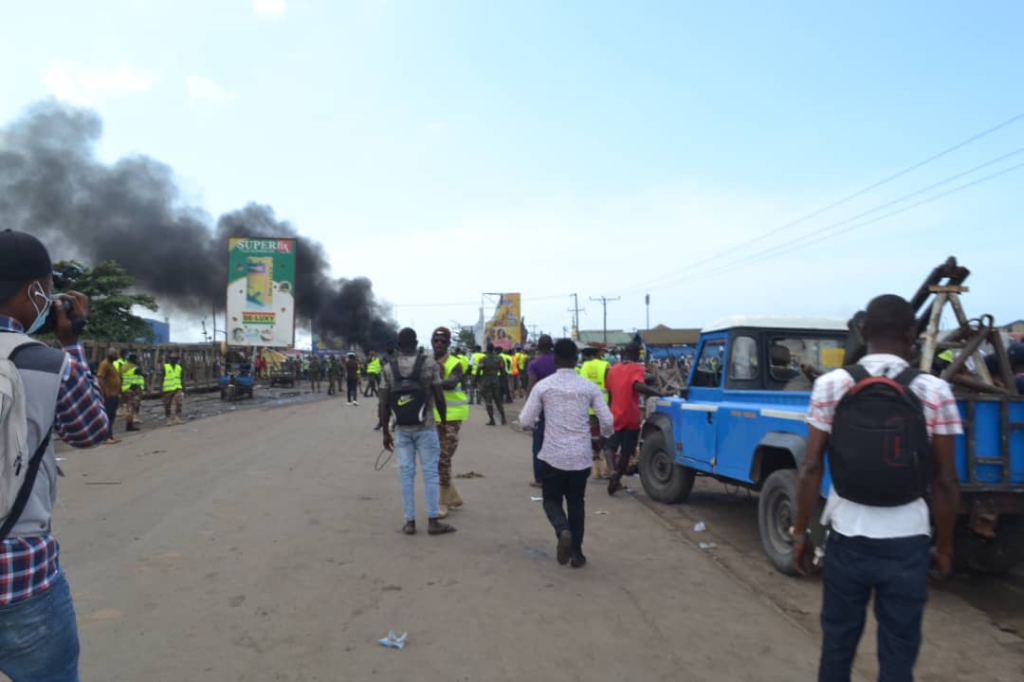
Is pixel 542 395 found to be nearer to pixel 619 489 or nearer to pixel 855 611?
pixel 855 611

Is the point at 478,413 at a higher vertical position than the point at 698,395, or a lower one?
lower

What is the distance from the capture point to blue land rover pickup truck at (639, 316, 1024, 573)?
14.7 feet

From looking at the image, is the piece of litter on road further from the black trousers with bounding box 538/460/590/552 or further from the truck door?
the truck door

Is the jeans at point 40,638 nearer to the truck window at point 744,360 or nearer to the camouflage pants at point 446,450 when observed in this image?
the camouflage pants at point 446,450

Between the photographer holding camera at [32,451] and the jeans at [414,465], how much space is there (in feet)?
13.5

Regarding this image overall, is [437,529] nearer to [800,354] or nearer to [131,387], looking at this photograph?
[800,354]

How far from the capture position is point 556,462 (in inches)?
209

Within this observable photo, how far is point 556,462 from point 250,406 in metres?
20.0

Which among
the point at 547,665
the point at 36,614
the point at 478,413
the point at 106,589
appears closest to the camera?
A: the point at 36,614

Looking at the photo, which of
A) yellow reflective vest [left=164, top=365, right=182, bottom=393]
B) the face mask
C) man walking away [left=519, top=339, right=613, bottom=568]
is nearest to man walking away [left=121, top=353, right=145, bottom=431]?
yellow reflective vest [left=164, top=365, right=182, bottom=393]

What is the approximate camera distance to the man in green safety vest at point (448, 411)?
727cm

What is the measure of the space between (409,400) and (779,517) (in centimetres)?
315

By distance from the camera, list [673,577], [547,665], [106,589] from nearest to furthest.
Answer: [547,665] → [106,589] → [673,577]

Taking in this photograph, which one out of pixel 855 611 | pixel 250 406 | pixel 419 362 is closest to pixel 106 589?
pixel 419 362
